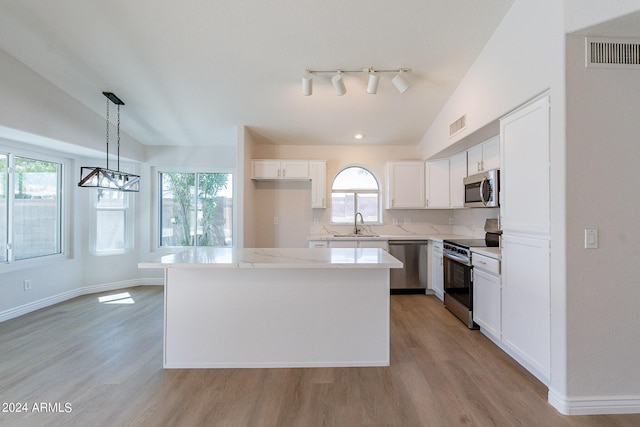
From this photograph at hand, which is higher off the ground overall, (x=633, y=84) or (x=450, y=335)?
(x=633, y=84)

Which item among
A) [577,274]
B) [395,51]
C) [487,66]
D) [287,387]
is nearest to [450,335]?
[577,274]

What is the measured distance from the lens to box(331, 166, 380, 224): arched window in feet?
16.4

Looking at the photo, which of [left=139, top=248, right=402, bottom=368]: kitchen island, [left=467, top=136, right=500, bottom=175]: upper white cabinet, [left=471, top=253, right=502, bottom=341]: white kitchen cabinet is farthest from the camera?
[left=467, top=136, right=500, bottom=175]: upper white cabinet

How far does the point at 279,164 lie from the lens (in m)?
4.59

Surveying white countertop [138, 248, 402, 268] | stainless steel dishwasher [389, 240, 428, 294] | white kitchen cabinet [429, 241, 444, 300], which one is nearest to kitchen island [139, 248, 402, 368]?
white countertop [138, 248, 402, 268]

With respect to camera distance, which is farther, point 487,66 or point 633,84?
point 487,66

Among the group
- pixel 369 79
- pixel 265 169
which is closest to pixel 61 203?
pixel 265 169

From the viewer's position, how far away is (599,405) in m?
1.83

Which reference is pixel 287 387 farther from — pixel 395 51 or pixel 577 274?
pixel 395 51

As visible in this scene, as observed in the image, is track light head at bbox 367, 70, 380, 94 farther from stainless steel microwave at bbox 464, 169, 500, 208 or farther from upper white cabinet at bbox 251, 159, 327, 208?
upper white cabinet at bbox 251, 159, 327, 208

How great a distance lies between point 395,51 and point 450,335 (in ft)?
9.69

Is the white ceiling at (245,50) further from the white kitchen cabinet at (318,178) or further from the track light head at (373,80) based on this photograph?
the white kitchen cabinet at (318,178)

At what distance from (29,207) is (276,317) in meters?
3.88

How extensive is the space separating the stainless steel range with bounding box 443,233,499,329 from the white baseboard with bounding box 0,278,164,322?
4617mm
